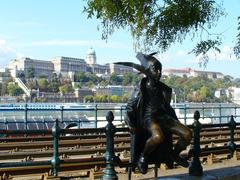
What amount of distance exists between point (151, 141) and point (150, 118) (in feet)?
0.98

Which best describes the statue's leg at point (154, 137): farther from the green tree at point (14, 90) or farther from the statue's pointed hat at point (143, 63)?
the green tree at point (14, 90)

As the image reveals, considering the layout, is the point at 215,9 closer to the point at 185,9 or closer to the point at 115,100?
the point at 185,9

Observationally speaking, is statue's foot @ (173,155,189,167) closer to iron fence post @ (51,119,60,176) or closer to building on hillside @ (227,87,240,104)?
iron fence post @ (51,119,60,176)

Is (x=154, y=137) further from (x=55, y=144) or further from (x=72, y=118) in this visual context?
(x=72, y=118)

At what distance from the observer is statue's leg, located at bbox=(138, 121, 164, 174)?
6.53m

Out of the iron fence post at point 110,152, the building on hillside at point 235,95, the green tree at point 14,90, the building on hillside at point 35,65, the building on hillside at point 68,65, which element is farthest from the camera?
the building on hillside at point 35,65

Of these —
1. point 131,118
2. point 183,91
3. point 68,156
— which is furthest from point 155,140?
point 183,91

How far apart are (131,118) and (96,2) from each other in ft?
12.7

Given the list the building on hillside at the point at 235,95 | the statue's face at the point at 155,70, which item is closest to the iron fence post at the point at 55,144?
the statue's face at the point at 155,70

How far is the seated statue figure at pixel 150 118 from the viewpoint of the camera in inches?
263

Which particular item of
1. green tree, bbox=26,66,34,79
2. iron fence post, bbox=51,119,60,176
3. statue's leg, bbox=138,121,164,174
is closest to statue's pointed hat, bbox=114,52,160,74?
statue's leg, bbox=138,121,164,174

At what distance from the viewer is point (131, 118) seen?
6.75 meters

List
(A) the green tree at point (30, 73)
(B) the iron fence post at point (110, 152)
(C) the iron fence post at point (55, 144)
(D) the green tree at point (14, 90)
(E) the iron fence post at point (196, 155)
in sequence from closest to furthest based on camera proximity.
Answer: (B) the iron fence post at point (110, 152) < (C) the iron fence post at point (55, 144) < (E) the iron fence post at point (196, 155) < (D) the green tree at point (14, 90) < (A) the green tree at point (30, 73)

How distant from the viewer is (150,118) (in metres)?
6.64
